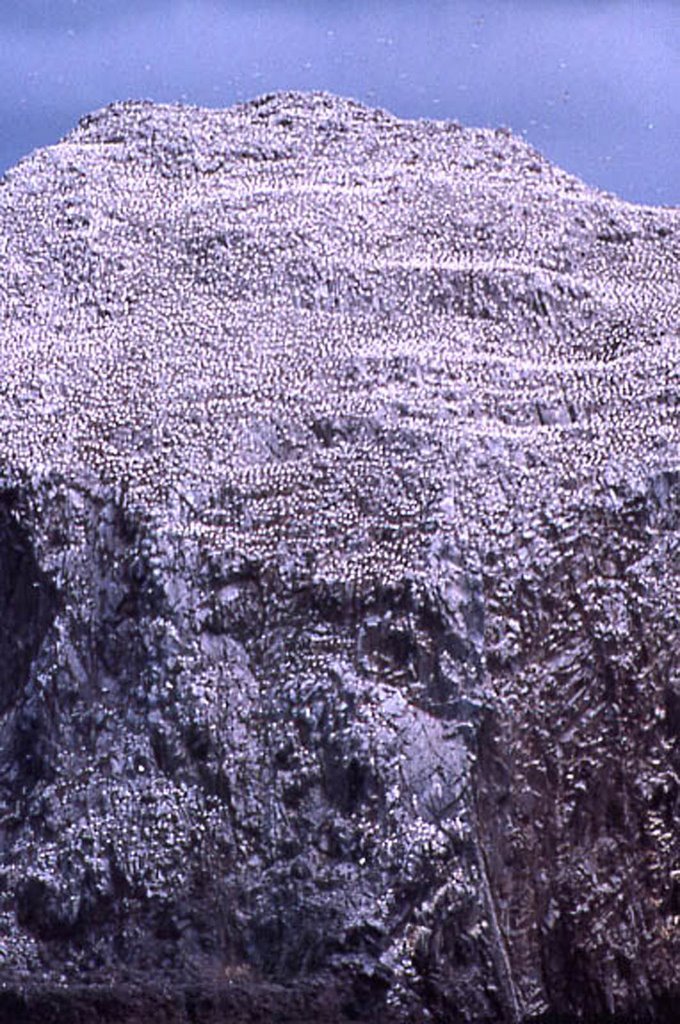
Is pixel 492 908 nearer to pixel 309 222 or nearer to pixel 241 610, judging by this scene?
pixel 241 610

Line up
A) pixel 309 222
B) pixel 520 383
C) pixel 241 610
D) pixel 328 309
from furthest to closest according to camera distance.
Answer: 1. pixel 309 222
2. pixel 328 309
3. pixel 520 383
4. pixel 241 610

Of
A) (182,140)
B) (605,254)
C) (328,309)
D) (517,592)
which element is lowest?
(517,592)

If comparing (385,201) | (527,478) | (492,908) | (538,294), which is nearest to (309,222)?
(385,201)

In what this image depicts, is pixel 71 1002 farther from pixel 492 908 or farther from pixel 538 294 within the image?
pixel 538 294

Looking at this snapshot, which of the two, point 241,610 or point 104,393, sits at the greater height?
point 104,393

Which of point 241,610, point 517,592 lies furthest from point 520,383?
point 241,610

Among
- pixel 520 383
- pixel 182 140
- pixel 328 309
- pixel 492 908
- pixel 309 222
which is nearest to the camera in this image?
pixel 492 908

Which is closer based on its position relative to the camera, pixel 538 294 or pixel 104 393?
pixel 104 393
